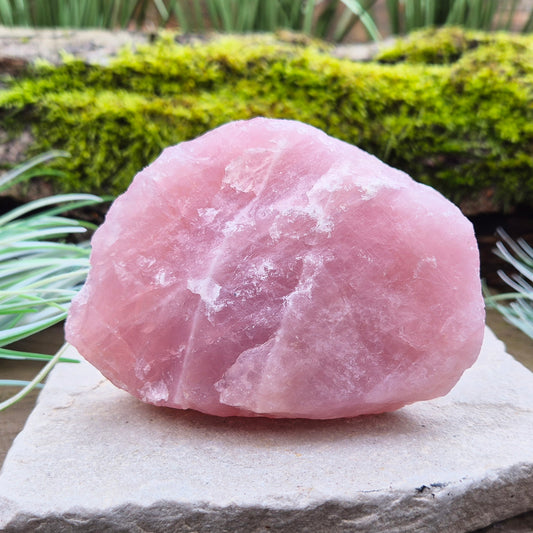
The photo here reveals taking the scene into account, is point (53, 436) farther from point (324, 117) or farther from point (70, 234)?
point (324, 117)

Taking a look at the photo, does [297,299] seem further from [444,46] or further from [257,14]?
[257,14]

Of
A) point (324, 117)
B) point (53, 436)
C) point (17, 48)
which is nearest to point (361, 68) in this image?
point (324, 117)

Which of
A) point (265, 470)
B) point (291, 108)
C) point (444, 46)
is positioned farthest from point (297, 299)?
point (444, 46)

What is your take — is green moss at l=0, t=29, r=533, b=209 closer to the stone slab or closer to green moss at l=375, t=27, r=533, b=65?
green moss at l=375, t=27, r=533, b=65

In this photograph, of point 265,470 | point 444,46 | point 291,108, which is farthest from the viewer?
point 444,46

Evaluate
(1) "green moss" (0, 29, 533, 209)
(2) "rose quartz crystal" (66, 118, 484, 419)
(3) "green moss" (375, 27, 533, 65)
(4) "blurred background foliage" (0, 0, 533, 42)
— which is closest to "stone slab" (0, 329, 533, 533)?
(2) "rose quartz crystal" (66, 118, 484, 419)

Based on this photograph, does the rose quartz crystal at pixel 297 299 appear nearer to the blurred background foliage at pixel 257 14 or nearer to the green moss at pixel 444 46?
the green moss at pixel 444 46

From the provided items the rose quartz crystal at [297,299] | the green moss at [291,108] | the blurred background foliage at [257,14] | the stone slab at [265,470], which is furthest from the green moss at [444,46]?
the stone slab at [265,470]
